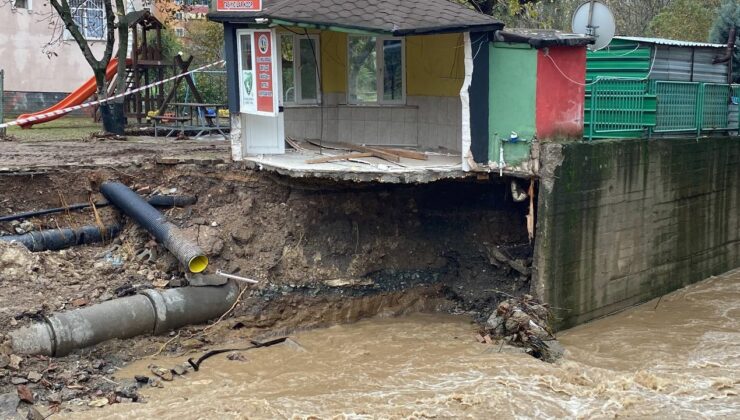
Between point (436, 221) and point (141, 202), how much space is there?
5.01 meters

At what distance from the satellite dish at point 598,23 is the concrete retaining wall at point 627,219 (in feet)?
5.57

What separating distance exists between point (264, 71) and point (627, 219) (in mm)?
→ 6417

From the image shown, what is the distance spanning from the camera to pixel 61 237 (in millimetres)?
12859

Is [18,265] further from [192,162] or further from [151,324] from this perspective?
[192,162]

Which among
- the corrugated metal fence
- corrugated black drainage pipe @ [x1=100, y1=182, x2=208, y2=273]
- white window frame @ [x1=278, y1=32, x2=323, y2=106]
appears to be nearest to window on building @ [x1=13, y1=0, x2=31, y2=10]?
white window frame @ [x1=278, y1=32, x2=323, y2=106]

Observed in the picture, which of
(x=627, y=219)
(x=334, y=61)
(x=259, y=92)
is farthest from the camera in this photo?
(x=334, y=61)

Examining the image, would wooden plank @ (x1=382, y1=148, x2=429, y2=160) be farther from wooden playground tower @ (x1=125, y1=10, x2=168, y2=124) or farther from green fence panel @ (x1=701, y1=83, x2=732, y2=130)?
wooden playground tower @ (x1=125, y1=10, x2=168, y2=124)

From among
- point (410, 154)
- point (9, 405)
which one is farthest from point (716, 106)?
point (9, 405)

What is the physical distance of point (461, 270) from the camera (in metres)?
14.4

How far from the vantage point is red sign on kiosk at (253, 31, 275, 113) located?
13.5 metres

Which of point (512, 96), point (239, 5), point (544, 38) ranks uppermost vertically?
point (239, 5)

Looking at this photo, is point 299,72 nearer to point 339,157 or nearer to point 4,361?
point 339,157

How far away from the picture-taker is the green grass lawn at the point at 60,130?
1909 cm

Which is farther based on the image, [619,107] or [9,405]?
[619,107]
